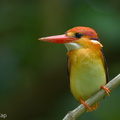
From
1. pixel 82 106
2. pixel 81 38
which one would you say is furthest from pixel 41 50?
pixel 82 106

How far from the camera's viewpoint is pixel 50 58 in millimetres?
4516

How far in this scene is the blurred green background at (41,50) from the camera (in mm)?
4277

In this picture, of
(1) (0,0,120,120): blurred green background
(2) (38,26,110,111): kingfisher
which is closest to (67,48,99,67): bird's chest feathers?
(2) (38,26,110,111): kingfisher

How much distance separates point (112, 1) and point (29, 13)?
3.16ft

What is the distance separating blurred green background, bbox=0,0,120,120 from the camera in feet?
14.0

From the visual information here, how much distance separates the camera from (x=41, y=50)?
4484 mm

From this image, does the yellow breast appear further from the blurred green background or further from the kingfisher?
the blurred green background

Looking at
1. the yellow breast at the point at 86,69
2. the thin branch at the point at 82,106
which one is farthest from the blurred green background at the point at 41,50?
the thin branch at the point at 82,106

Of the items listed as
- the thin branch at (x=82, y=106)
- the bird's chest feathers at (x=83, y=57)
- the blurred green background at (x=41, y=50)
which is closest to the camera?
the thin branch at (x=82, y=106)

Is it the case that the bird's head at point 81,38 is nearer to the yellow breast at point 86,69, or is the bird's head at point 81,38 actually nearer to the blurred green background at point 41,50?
the yellow breast at point 86,69

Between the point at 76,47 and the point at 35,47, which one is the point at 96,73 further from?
the point at 35,47

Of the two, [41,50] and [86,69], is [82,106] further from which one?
[41,50]

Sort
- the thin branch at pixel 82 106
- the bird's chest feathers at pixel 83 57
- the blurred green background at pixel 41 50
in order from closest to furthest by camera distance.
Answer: the thin branch at pixel 82 106
the bird's chest feathers at pixel 83 57
the blurred green background at pixel 41 50

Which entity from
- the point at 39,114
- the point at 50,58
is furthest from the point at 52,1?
the point at 39,114
